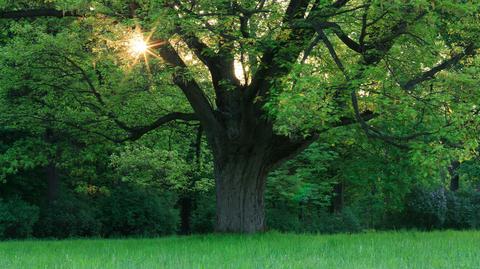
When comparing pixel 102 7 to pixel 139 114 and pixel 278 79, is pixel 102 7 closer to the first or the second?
pixel 278 79

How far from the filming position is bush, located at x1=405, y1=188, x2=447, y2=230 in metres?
30.4

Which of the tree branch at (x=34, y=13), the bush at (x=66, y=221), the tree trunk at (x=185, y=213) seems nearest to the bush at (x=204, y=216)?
the tree trunk at (x=185, y=213)

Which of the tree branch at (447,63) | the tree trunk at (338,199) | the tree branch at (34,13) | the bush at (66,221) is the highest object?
the tree branch at (34,13)

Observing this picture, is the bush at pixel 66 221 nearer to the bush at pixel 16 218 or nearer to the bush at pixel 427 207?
the bush at pixel 16 218

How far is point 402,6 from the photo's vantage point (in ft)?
42.4

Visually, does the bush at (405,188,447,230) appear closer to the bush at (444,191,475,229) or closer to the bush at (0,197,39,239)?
the bush at (444,191,475,229)

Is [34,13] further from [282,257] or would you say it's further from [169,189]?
[169,189]

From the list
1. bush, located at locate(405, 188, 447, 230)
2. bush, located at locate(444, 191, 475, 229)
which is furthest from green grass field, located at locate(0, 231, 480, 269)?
bush, located at locate(444, 191, 475, 229)

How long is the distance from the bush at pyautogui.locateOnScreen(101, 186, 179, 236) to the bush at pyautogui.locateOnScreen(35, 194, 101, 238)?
2.36 ft

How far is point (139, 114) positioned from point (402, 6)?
1069 centimetres

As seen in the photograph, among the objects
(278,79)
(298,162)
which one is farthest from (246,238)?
(298,162)

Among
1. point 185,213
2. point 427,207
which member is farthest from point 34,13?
point 427,207

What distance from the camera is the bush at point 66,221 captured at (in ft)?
84.3

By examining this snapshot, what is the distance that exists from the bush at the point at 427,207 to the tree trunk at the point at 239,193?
14452 mm
